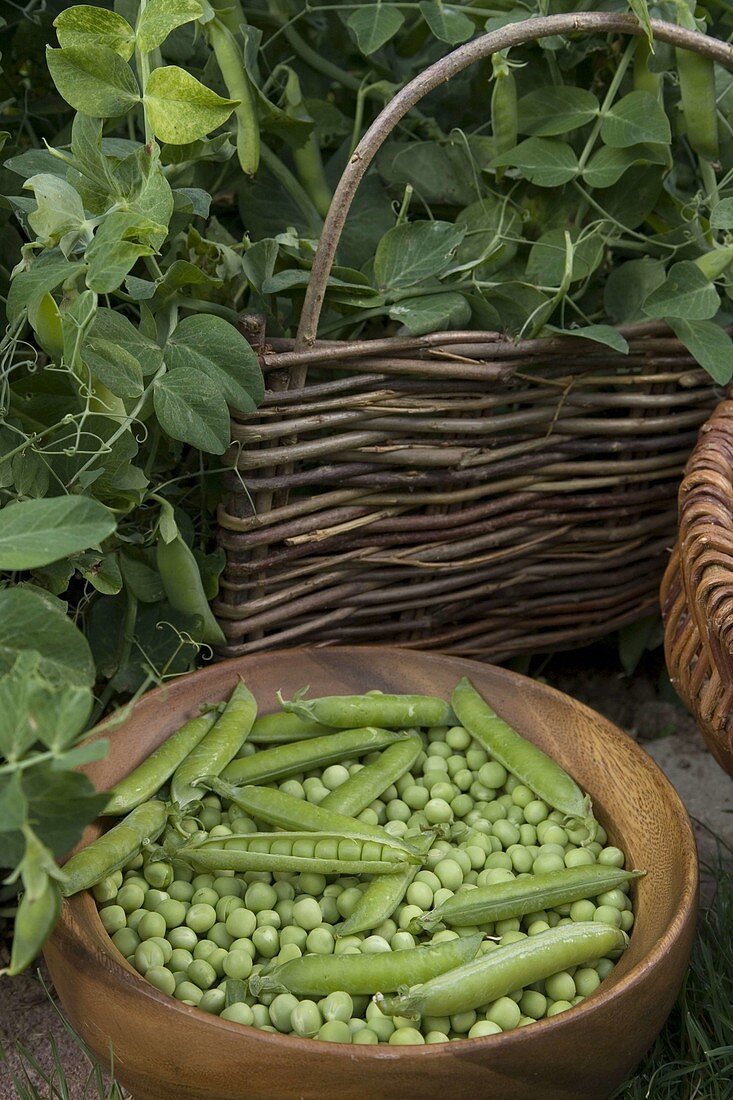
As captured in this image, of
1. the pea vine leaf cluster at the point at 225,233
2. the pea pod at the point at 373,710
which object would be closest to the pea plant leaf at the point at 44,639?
the pea vine leaf cluster at the point at 225,233

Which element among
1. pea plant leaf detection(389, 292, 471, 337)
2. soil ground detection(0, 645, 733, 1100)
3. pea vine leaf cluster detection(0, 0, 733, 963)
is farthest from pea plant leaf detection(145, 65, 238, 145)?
soil ground detection(0, 645, 733, 1100)

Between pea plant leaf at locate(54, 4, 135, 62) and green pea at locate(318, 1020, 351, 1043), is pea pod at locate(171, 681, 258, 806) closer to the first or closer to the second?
green pea at locate(318, 1020, 351, 1043)

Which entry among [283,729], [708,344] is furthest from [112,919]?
[708,344]

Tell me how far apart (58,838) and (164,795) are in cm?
37

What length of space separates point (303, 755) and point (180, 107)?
521 millimetres

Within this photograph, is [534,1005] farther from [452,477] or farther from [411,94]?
[411,94]

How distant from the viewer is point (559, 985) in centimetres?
80

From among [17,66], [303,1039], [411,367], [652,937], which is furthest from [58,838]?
[17,66]

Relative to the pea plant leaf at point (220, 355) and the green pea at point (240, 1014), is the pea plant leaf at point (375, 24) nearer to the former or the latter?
the pea plant leaf at point (220, 355)

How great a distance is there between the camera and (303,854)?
0.87m

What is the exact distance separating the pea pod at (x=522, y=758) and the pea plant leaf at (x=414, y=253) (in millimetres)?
375

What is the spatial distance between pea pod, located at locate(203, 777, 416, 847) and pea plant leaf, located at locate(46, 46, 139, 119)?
520 mm

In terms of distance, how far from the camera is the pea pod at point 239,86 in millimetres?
969

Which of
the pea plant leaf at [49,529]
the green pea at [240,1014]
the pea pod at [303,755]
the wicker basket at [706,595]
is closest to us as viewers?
the pea plant leaf at [49,529]
